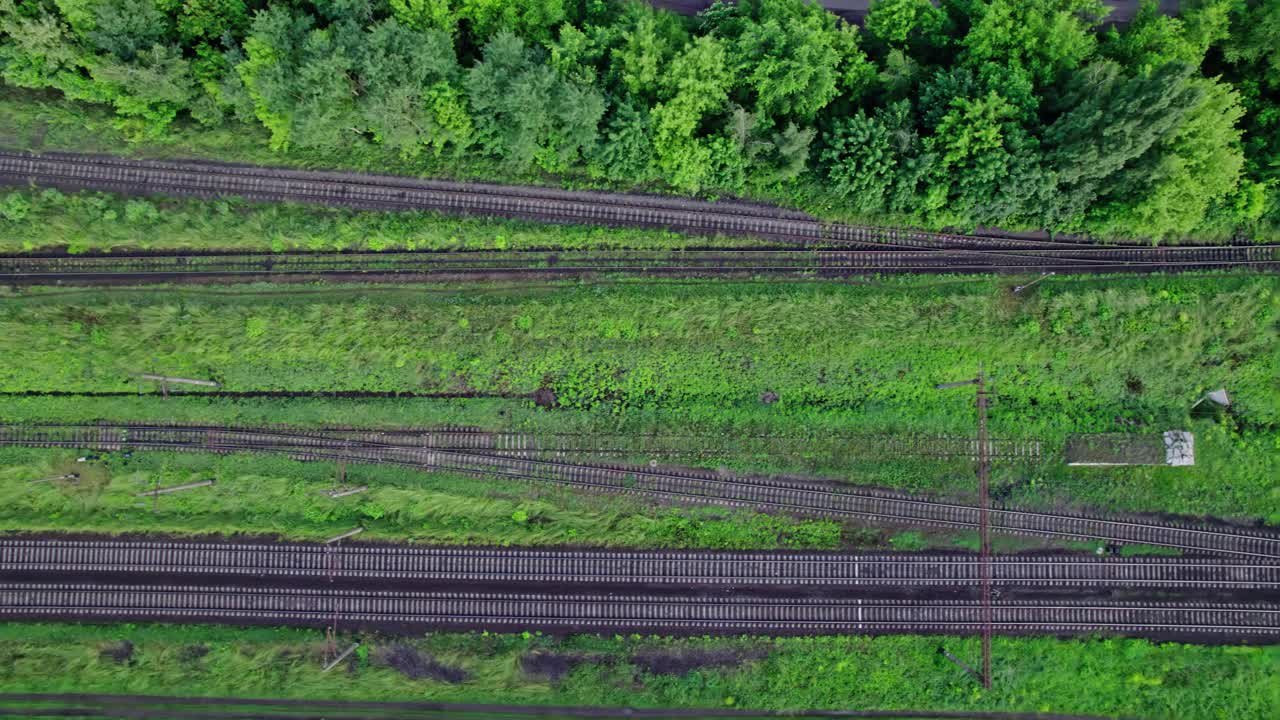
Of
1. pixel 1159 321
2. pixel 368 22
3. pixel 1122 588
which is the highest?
pixel 368 22

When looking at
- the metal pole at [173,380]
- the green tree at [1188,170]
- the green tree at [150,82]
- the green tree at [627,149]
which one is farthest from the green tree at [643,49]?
the metal pole at [173,380]

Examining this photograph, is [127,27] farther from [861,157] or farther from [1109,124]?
[1109,124]

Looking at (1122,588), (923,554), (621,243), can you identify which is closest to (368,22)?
(621,243)

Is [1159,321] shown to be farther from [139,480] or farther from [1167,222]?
[139,480]

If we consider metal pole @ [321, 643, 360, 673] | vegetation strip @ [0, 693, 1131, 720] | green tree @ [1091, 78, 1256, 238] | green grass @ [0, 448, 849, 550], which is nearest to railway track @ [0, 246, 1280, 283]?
green tree @ [1091, 78, 1256, 238]

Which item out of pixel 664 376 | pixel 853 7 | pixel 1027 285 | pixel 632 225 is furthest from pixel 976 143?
pixel 664 376

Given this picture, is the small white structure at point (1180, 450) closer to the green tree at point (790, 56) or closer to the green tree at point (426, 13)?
the green tree at point (790, 56)
